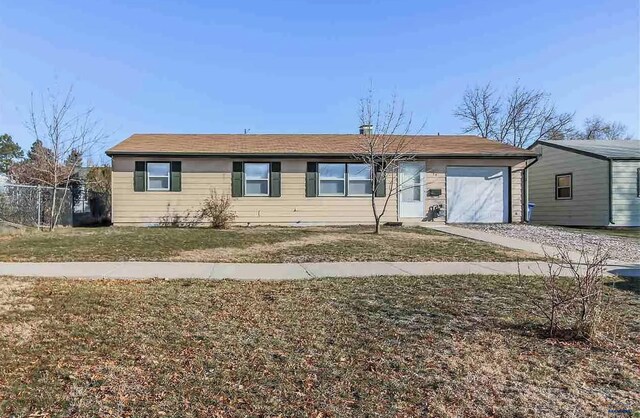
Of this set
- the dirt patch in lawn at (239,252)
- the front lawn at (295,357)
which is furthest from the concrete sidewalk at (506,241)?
the front lawn at (295,357)

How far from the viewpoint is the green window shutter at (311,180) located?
1773cm

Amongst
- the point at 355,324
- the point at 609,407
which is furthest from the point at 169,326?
the point at 609,407

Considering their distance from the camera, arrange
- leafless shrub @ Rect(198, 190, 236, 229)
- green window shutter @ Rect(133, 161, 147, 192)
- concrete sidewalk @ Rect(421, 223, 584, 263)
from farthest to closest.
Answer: green window shutter @ Rect(133, 161, 147, 192) → leafless shrub @ Rect(198, 190, 236, 229) → concrete sidewalk @ Rect(421, 223, 584, 263)

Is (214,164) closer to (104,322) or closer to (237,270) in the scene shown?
(237,270)

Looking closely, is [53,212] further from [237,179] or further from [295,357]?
[295,357]

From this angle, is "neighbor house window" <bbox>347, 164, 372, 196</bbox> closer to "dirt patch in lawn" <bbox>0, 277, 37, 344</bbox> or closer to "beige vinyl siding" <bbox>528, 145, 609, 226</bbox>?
"beige vinyl siding" <bbox>528, 145, 609, 226</bbox>

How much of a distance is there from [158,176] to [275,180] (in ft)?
14.4

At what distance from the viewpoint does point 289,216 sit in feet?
58.1

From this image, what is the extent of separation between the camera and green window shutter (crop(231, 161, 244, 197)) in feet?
57.4

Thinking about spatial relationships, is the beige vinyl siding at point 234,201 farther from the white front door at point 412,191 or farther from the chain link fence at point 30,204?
the chain link fence at point 30,204

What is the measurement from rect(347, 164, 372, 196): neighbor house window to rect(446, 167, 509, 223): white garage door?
126 inches

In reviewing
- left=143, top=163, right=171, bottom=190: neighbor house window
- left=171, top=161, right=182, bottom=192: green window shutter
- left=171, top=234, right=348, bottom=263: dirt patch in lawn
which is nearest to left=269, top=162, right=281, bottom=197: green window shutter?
left=171, top=161, right=182, bottom=192: green window shutter

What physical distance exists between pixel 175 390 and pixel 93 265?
19.2 ft

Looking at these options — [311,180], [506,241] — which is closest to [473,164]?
[506,241]
